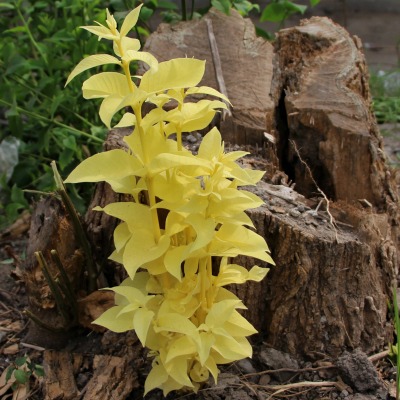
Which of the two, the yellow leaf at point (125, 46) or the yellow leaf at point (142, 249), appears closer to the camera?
the yellow leaf at point (125, 46)

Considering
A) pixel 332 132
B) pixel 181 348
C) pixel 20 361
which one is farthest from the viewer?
pixel 332 132

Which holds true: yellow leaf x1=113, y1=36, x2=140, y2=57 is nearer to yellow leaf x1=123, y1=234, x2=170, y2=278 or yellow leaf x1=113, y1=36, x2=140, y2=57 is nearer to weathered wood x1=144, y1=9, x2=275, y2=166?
yellow leaf x1=123, y1=234, x2=170, y2=278

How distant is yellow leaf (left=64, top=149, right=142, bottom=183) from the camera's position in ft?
4.44

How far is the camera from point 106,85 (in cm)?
132

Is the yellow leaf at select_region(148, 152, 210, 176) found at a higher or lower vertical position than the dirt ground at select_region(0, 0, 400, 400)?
higher

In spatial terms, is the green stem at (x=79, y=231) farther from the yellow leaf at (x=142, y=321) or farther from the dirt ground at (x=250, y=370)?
the yellow leaf at (x=142, y=321)

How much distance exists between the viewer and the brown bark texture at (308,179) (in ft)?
5.54

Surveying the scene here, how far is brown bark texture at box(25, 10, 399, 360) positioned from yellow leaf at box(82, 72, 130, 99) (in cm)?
48

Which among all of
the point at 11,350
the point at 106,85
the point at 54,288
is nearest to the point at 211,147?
the point at 106,85

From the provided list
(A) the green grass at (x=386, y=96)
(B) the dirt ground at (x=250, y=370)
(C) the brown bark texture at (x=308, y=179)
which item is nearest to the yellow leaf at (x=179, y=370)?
(B) the dirt ground at (x=250, y=370)

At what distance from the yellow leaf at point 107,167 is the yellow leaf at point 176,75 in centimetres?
16

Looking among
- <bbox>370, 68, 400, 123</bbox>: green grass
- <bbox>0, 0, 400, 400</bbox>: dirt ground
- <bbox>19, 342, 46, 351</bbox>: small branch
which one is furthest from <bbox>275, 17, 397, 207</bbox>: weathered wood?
<bbox>370, 68, 400, 123</bbox>: green grass

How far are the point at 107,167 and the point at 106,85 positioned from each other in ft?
0.55

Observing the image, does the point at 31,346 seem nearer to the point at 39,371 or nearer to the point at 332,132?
the point at 39,371
